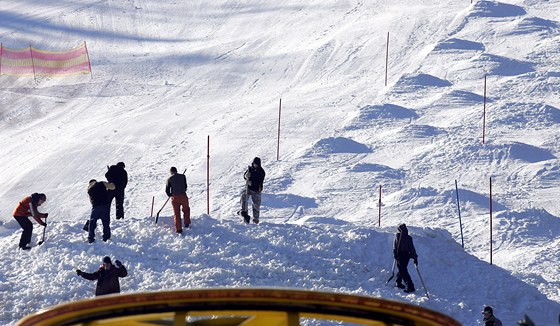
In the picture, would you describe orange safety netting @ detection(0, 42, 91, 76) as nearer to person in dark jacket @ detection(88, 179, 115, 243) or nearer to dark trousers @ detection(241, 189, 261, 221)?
dark trousers @ detection(241, 189, 261, 221)

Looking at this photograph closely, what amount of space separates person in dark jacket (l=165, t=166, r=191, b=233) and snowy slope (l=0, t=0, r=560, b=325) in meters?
0.28

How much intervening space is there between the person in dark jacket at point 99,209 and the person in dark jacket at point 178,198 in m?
1.10

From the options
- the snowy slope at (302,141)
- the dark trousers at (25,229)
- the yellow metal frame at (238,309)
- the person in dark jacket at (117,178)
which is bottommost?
the snowy slope at (302,141)

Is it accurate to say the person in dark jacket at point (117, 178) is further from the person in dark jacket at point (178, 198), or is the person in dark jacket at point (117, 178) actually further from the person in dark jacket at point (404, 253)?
the person in dark jacket at point (404, 253)

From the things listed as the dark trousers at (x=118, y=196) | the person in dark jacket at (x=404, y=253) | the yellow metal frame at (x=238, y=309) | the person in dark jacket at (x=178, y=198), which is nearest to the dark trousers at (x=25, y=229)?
the dark trousers at (x=118, y=196)

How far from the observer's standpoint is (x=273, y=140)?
3259 centimetres

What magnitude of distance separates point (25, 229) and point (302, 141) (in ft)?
44.7

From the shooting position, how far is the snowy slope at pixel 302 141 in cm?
1914

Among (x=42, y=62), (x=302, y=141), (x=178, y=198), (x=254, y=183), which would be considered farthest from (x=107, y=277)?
(x=42, y=62)

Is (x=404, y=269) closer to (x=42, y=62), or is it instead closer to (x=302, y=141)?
(x=302, y=141)

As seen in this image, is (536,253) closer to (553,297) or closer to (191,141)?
(553,297)

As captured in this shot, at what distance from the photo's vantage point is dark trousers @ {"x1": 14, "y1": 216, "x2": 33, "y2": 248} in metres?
19.5

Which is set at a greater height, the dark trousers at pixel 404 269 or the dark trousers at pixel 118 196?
the dark trousers at pixel 118 196

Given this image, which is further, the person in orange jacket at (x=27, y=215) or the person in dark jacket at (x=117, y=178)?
the person in dark jacket at (x=117, y=178)
